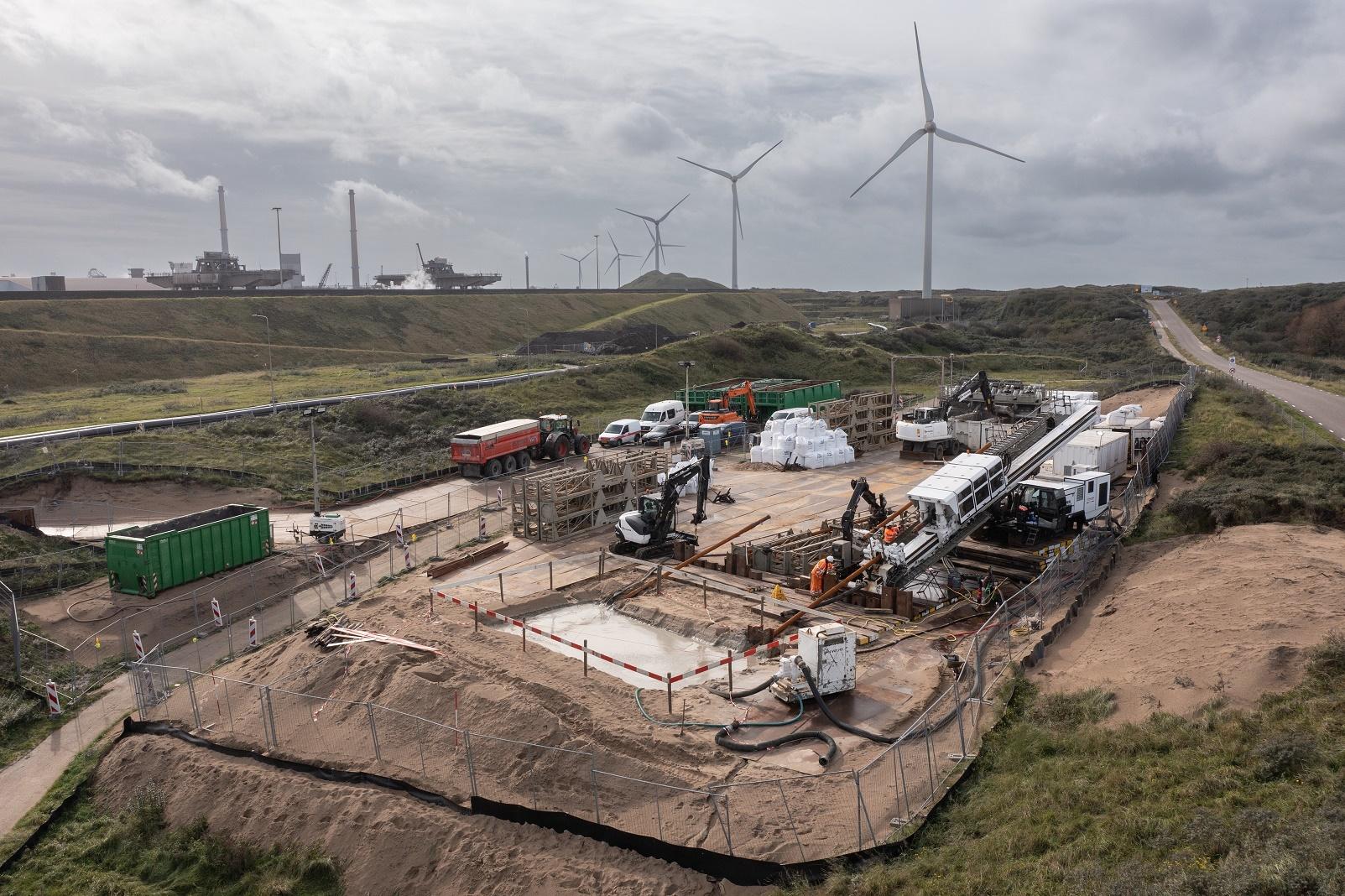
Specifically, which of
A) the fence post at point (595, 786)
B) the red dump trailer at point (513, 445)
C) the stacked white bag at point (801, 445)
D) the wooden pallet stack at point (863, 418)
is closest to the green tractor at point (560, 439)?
the red dump trailer at point (513, 445)

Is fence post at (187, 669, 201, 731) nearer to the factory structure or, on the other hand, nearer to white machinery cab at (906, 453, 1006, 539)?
white machinery cab at (906, 453, 1006, 539)

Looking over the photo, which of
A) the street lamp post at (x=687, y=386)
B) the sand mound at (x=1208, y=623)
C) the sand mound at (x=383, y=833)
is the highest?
the street lamp post at (x=687, y=386)

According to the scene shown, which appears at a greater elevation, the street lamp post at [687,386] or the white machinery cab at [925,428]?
the street lamp post at [687,386]

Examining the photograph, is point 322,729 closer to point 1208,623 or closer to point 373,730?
point 373,730

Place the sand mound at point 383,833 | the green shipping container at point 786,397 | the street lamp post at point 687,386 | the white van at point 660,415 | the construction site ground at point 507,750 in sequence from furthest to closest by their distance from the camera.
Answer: the green shipping container at point 786,397
the white van at point 660,415
the street lamp post at point 687,386
the construction site ground at point 507,750
the sand mound at point 383,833

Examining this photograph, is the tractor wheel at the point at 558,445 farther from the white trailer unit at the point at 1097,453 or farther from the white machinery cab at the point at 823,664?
the white machinery cab at the point at 823,664

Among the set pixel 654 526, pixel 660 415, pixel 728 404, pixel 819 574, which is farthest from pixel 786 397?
pixel 819 574
